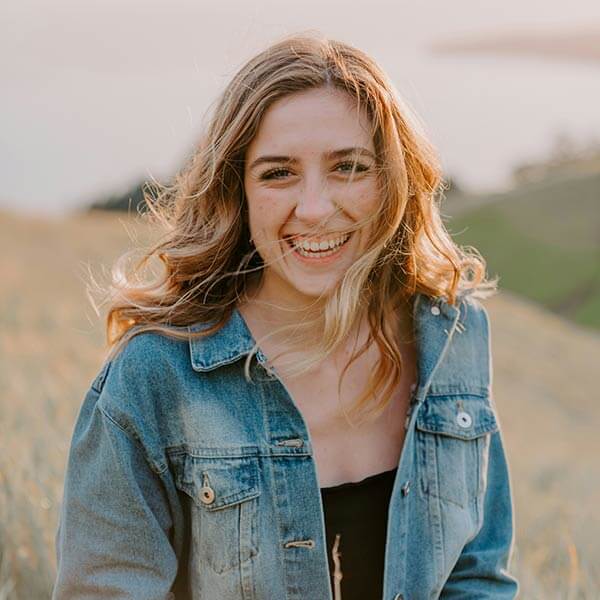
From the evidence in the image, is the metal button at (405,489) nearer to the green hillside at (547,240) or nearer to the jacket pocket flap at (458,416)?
the jacket pocket flap at (458,416)

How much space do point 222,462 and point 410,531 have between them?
50 centimetres

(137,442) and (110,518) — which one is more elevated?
(137,442)

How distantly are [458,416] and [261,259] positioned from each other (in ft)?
2.03

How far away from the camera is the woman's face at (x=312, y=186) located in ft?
7.25

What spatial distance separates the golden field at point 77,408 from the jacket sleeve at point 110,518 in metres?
0.50

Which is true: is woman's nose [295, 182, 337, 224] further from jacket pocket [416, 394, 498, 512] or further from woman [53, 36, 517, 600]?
jacket pocket [416, 394, 498, 512]

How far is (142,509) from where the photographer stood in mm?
2139

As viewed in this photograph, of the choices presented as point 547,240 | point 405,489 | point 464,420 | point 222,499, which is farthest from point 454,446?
point 547,240

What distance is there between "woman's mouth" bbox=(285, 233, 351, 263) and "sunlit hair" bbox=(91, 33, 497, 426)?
6 centimetres

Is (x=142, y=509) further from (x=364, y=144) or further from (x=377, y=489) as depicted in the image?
(x=364, y=144)

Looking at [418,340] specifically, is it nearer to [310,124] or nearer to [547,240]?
[310,124]

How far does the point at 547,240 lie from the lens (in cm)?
3738

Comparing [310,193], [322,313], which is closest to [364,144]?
[310,193]

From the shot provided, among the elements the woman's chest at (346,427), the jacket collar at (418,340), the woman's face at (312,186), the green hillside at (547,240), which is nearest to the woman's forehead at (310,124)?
the woman's face at (312,186)
